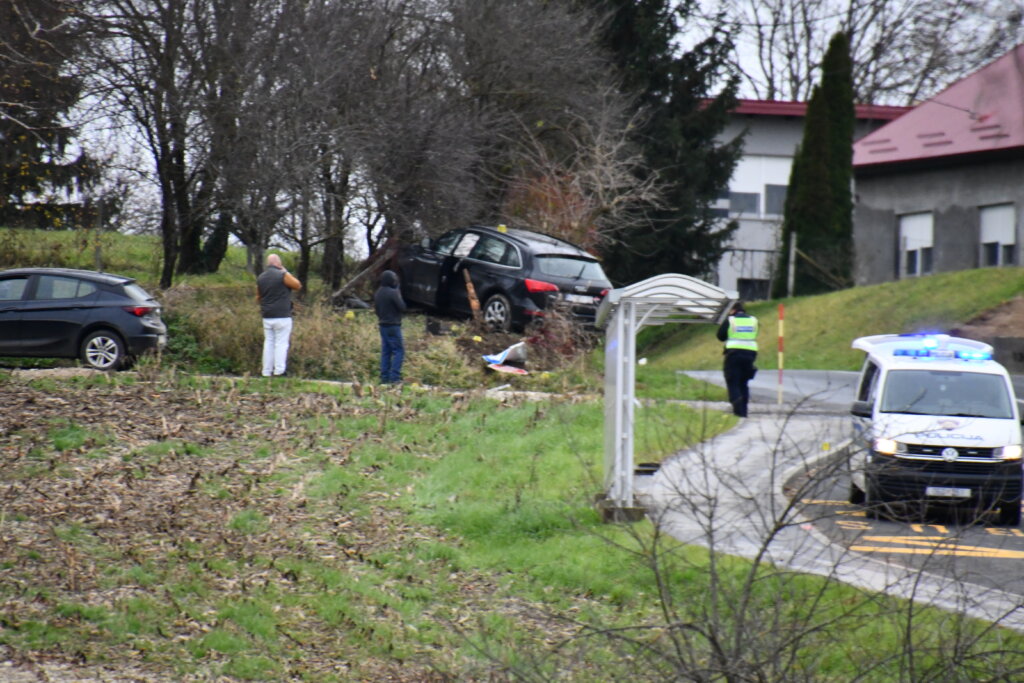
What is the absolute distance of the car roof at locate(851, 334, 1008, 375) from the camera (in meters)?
14.2

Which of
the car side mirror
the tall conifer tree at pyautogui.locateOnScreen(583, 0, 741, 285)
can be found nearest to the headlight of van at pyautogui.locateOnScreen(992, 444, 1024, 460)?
the car side mirror

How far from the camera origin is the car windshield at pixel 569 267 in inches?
822

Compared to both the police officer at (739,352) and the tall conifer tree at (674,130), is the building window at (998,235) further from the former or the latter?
the police officer at (739,352)

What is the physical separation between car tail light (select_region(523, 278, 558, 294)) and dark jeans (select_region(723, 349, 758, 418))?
11.8 feet

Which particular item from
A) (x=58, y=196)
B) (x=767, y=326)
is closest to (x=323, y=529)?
(x=58, y=196)

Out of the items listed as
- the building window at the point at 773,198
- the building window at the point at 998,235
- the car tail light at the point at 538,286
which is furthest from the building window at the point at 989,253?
the car tail light at the point at 538,286

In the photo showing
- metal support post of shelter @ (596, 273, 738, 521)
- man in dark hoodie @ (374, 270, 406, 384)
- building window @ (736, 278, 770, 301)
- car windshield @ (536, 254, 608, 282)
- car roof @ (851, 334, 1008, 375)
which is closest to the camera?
metal support post of shelter @ (596, 273, 738, 521)

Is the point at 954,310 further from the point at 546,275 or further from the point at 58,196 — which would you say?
the point at 58,196

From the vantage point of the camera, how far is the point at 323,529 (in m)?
12.0

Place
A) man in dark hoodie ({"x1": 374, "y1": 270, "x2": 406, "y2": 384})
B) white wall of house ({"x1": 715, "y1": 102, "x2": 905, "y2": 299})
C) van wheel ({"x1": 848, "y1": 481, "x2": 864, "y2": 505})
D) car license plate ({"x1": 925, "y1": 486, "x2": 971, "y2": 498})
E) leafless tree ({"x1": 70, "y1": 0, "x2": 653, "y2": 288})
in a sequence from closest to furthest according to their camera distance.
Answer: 1. car license plate ({"x1": 925, "y1": 486, "x2": 971, "y2": 498})
2. van wheel ({"x1": 848, "y1": 481, "x2": 864, "y2": 505})
3. man in dark hoodie ({"x1": 374, "y1": 270, "x2": 406, "y2": 384})
4. leafless tree ({"x1": 70, "y1": 0, "x2": 653, "y2": 288})
5. white wall of house ({"x1": 715, "y1": 102, "x2": 905, "y2": 299})

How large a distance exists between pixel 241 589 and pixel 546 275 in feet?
36.7

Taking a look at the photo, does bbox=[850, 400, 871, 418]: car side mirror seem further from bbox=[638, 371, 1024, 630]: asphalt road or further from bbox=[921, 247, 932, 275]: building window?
bbox=[921, 247, 932, 275]: building window

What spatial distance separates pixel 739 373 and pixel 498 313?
187 inches

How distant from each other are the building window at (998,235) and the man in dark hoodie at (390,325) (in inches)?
800
